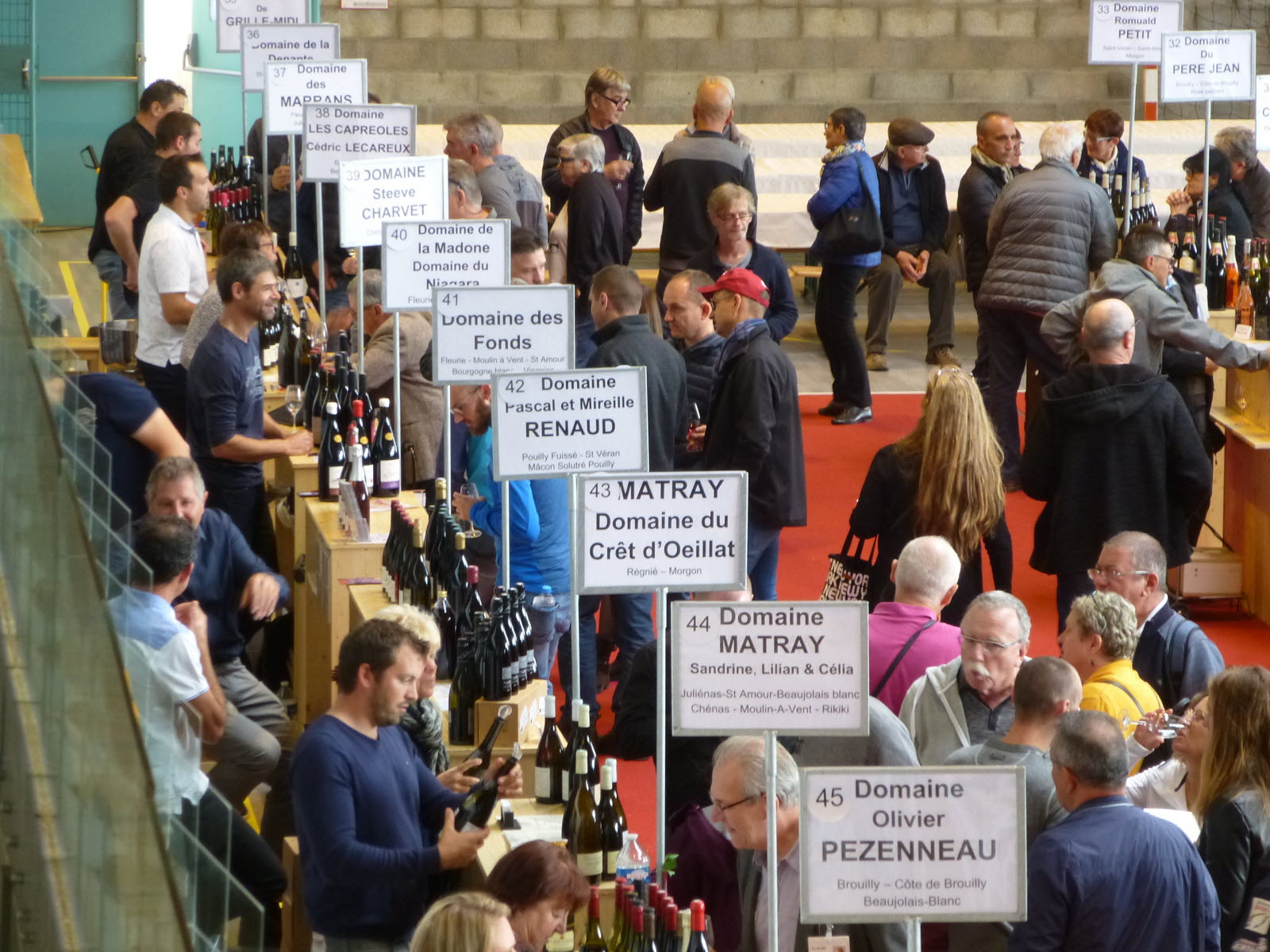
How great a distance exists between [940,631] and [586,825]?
1416mm

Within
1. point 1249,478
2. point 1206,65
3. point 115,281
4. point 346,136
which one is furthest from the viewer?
point 1206,65

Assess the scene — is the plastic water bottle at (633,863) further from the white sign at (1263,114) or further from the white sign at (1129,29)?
the white sign at (1129,29)

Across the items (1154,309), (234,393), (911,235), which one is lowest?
(234,393)

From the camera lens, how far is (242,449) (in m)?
6.92

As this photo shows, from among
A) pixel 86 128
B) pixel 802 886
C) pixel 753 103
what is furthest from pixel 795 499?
pixel 753 103

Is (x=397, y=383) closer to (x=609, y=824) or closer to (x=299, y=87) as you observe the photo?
(x=609, y=824)

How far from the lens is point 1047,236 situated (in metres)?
9.80

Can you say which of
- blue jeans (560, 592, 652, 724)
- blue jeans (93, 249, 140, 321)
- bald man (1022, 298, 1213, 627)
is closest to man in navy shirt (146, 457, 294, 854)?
blue jeans (560, 592, 652, 724)

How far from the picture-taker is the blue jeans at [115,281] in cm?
1006

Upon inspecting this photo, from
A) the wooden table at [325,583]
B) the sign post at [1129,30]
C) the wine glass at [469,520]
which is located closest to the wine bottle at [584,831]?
the wine glass at [469,520]

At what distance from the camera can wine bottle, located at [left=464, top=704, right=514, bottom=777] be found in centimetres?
488

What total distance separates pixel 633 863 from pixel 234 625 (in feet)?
7.77

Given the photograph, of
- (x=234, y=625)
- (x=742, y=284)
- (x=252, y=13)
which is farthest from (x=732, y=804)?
(x=252, y=13)

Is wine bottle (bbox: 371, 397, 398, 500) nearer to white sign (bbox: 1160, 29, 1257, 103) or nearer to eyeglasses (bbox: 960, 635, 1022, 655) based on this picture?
eyeglasses (bbox: 960, 635, 1022, 655)
